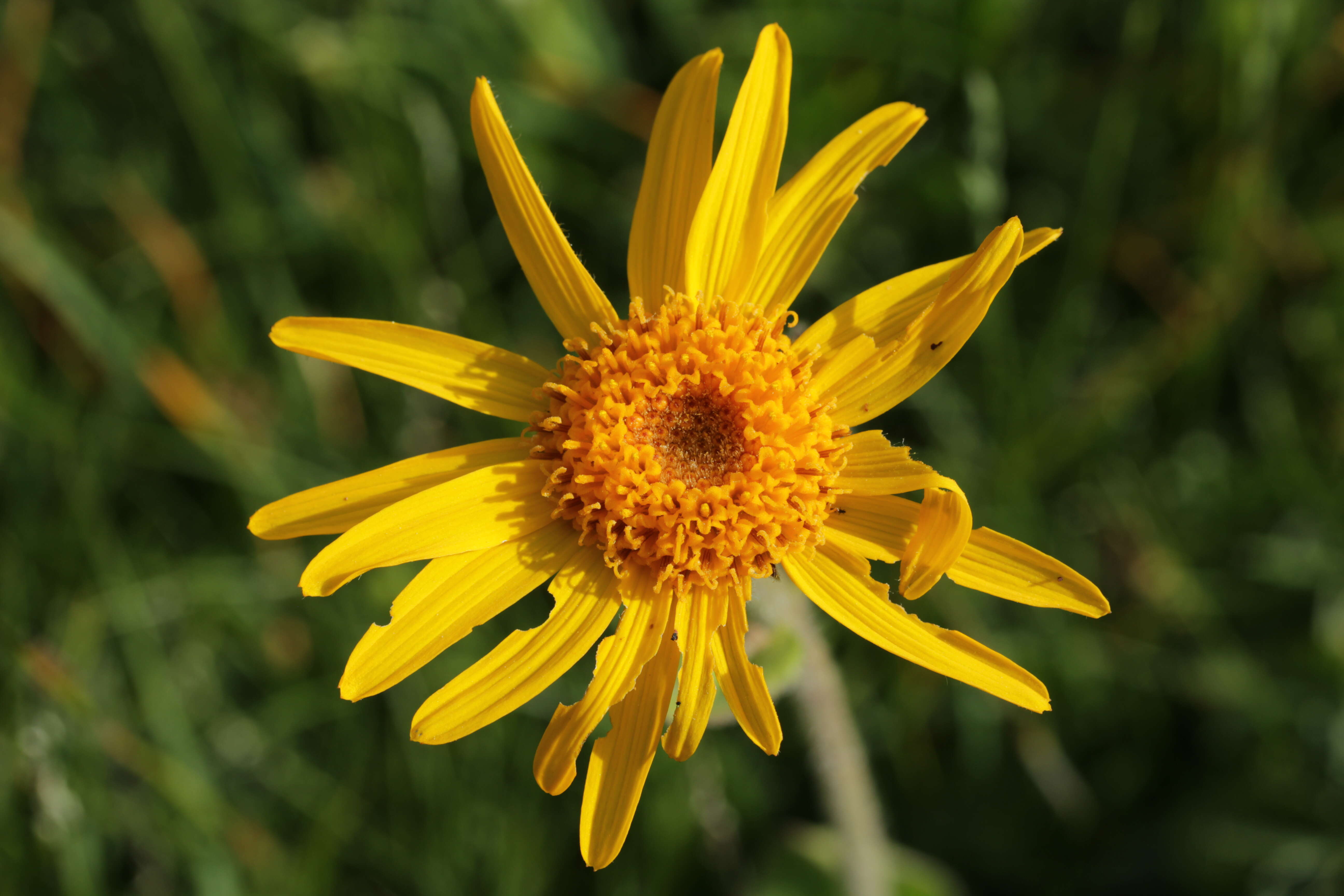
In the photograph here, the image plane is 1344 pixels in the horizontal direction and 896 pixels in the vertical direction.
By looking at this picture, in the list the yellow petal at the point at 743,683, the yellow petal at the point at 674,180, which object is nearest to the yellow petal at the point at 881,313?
the yellow petal at the point at 674,180

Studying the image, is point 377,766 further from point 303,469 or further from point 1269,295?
point 1269,295

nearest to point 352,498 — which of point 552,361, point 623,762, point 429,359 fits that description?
point 429,359

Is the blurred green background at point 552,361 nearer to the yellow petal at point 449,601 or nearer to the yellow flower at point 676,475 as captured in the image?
the yellow flower at point 676,475

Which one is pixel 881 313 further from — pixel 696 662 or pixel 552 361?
pixel 552 361

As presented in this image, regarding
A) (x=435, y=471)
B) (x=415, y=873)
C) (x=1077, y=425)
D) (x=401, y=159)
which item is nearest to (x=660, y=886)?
(x=415, y=873)

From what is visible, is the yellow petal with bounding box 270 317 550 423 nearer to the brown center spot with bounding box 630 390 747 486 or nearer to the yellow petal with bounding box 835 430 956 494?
the brown center spot with bounding box 630 390 747 486

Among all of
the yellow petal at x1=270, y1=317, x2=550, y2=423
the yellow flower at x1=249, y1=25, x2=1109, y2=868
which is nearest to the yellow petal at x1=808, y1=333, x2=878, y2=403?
the yellow flower at x1=249, y1=25, x2=1109, y2=868
